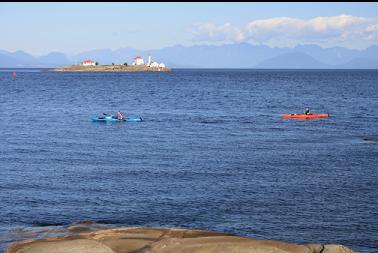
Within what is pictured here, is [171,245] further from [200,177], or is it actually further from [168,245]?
[200,177]

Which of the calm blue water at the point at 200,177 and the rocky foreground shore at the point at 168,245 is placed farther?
the calm blue water at the point at 200,177

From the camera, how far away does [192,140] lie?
69750mm

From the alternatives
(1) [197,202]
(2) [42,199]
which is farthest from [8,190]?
(1) [197,202]

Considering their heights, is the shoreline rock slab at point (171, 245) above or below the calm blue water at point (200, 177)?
above

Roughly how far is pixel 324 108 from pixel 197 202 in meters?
85.7

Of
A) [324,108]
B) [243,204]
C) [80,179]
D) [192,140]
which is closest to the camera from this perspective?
[243,204]

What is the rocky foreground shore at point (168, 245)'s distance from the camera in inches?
851

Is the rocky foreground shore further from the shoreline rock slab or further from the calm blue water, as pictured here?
the calm blue water

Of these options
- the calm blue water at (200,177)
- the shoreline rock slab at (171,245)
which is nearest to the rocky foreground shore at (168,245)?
the shoreline rock slab at (171,245)

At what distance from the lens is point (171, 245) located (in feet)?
76.1

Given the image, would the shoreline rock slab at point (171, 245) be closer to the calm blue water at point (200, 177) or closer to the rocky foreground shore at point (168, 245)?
the rocky foreground shore at point (168, 245)

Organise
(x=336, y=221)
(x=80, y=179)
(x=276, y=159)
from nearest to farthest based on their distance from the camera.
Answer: (x=336, y=221) → (x=80, y=179) → (x=276, y=159)

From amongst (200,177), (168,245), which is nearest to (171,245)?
(168,245)

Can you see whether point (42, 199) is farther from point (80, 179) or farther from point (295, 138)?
point (295, 138)
